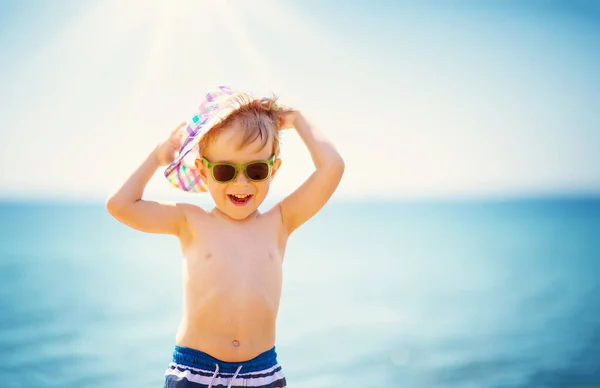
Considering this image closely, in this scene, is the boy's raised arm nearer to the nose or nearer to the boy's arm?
Answer: the nose

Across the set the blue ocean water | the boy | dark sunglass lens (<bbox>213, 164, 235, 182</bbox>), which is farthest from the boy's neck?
the blue ocean water

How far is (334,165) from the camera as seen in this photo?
3010 mm

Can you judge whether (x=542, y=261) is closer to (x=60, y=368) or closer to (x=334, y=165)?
(x=60, y=368)

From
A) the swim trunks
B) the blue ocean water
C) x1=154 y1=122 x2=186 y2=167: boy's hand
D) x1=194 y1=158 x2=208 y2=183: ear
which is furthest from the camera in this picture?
the blue ocean water

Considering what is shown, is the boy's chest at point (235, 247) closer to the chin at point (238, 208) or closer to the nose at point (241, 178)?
the chin at point (238, 208)

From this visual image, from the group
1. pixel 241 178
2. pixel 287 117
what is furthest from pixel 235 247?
pixel 287 117

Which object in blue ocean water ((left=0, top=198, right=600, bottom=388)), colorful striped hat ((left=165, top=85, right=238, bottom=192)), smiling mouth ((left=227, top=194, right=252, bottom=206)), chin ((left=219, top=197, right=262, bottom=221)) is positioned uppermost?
blue ocean water ((left=0, top=198, right=600, bottom=388))

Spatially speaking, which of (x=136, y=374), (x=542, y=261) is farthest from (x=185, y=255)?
(x=542, y=261)

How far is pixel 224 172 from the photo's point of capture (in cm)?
284

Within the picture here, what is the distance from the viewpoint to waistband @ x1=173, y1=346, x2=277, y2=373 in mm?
2730

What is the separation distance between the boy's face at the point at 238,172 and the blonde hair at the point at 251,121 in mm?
18

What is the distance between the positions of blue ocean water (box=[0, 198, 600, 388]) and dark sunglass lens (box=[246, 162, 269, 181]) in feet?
18.3

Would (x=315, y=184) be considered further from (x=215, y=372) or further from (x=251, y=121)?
(x=215, y=372)

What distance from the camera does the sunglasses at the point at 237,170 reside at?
2.83 meters
